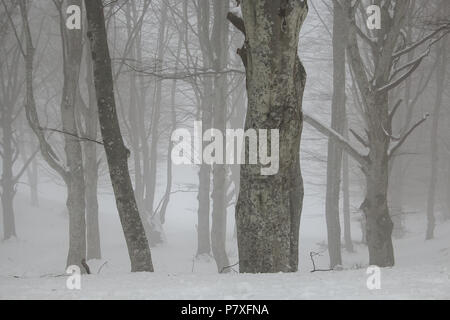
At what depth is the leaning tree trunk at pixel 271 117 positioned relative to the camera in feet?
15.8

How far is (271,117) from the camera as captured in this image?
4.93 meters

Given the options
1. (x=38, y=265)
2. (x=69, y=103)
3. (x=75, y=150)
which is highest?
(x=69, y=103)

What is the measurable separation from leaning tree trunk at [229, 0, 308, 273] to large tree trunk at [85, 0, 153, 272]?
175 cm

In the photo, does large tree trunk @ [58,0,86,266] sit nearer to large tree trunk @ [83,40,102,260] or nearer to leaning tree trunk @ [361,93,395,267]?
large tree trunk @ [83,40,102,260]

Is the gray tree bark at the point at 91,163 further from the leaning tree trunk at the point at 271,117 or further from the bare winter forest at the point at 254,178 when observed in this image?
the leaning tree trunk at the point at 271,117

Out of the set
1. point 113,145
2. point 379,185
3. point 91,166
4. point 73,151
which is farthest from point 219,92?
point 113,145

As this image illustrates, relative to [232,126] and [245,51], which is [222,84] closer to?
[245,51]

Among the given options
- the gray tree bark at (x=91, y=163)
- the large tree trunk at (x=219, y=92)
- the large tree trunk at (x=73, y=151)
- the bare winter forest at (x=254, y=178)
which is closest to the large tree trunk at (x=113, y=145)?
the bare winter forest at (x=254, y=178)

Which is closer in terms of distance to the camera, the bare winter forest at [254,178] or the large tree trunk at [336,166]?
the bare winter forest at [254,178]

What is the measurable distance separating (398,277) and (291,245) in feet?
4.95

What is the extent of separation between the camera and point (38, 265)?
14.7m

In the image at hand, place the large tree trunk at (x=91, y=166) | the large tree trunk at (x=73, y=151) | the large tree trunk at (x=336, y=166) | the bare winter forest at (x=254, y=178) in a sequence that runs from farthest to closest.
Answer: the large tree trunk at (x=336, y=166) < the large tree trunk at (x=91, y=166) < the large tree trunk at (x=73, y=151) < the bare winter forest at (x=254, y=178)

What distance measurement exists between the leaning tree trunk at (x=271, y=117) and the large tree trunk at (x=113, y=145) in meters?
1.75
